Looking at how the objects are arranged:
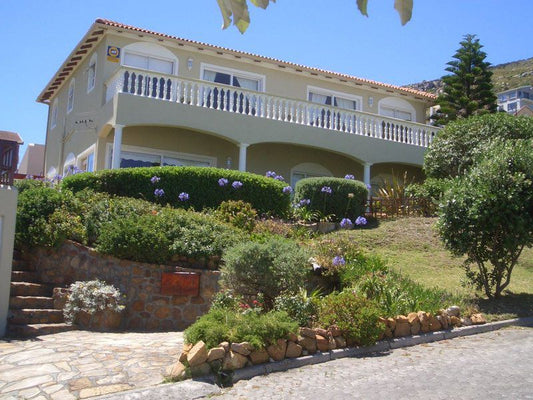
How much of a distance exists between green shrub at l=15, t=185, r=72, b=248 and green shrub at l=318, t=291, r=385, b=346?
4915 millimetres

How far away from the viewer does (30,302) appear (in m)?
8.33

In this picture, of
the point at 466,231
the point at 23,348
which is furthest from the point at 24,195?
the point at 466,231

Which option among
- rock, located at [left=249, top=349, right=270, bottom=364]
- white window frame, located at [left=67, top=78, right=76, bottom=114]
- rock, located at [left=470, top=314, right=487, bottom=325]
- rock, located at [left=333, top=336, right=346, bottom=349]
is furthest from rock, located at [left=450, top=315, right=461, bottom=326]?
white window frame, located at [left=67, top=78, right=76, bottom=114]

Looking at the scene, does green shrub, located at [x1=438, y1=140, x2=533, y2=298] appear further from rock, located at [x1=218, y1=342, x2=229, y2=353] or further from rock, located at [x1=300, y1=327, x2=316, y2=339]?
rock, located at [x1=218, y1=342, x2=229, y2=353]

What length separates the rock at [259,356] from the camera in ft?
19.7

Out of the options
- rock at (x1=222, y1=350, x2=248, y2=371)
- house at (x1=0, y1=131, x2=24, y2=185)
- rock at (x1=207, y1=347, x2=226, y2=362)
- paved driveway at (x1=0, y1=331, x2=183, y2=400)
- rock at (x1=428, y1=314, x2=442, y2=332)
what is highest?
house at (x1=0, y1=131, x2=24, y2=185)

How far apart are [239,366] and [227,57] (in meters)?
14.8

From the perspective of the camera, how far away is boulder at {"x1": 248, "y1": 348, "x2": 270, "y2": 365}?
599cm

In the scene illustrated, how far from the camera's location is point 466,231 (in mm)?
8922

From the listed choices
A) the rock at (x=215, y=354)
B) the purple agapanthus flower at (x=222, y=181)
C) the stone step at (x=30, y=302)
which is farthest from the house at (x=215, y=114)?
the rock at (x=215, y=354)

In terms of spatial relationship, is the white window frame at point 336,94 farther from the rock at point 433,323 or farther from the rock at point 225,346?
the rock at point 225,346

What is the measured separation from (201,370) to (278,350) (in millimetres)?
942

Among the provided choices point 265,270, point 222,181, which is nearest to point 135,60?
point 222,181

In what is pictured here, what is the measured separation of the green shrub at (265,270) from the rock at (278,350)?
1309mm
